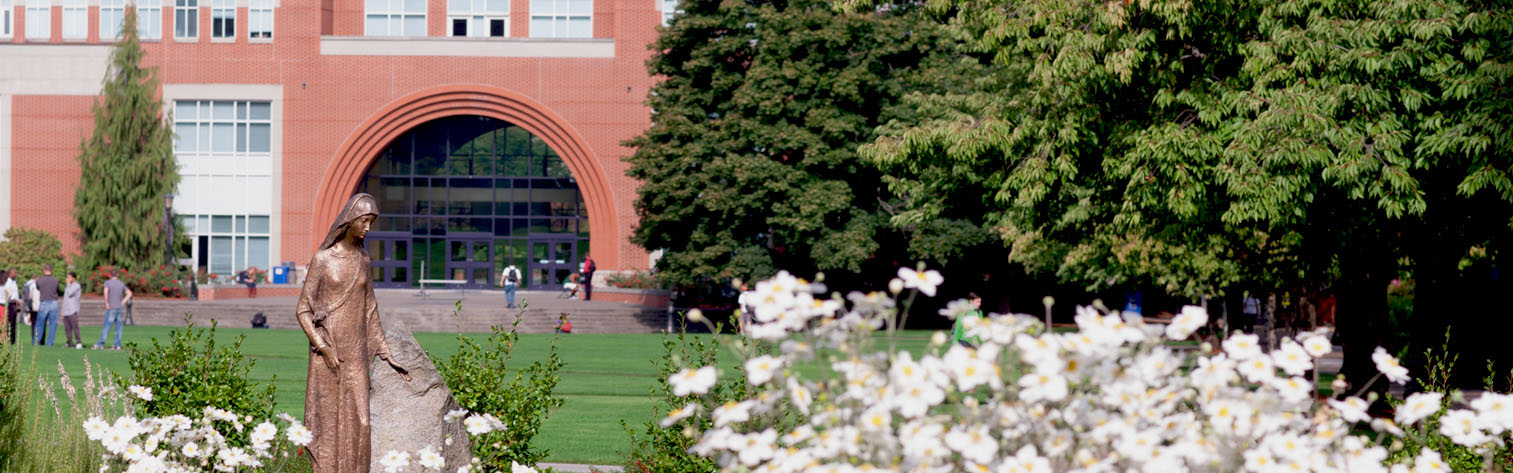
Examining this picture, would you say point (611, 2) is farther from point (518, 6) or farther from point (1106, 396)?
point (1106, 396)

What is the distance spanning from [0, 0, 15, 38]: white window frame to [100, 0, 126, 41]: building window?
10.5ft

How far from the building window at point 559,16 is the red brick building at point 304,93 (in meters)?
0.05

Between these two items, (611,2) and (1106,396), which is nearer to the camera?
(1106,396)

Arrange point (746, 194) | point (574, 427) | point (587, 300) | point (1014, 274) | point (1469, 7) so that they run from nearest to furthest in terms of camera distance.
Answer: point (1469, 7), point (574, 427), point (746, 194), point (1014, 274), point (587, 300)

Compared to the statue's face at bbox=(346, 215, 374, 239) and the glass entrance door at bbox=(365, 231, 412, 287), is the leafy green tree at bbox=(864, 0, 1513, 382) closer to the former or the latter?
the statue's face at bbox=(346, 215, 374, 239)

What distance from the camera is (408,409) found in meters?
8.38

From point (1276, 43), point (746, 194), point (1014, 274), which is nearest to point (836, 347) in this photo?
point (1276, 43)

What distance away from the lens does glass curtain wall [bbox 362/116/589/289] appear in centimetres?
5378

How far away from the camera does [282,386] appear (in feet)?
58.8

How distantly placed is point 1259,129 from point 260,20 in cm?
4239

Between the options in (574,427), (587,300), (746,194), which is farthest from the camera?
(587,300)

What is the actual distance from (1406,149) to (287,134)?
42.5 meters

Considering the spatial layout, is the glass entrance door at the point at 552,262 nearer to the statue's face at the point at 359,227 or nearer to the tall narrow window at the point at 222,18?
the tall narrow window at the point at 222,18

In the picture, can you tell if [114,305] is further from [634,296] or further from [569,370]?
[634,296]
